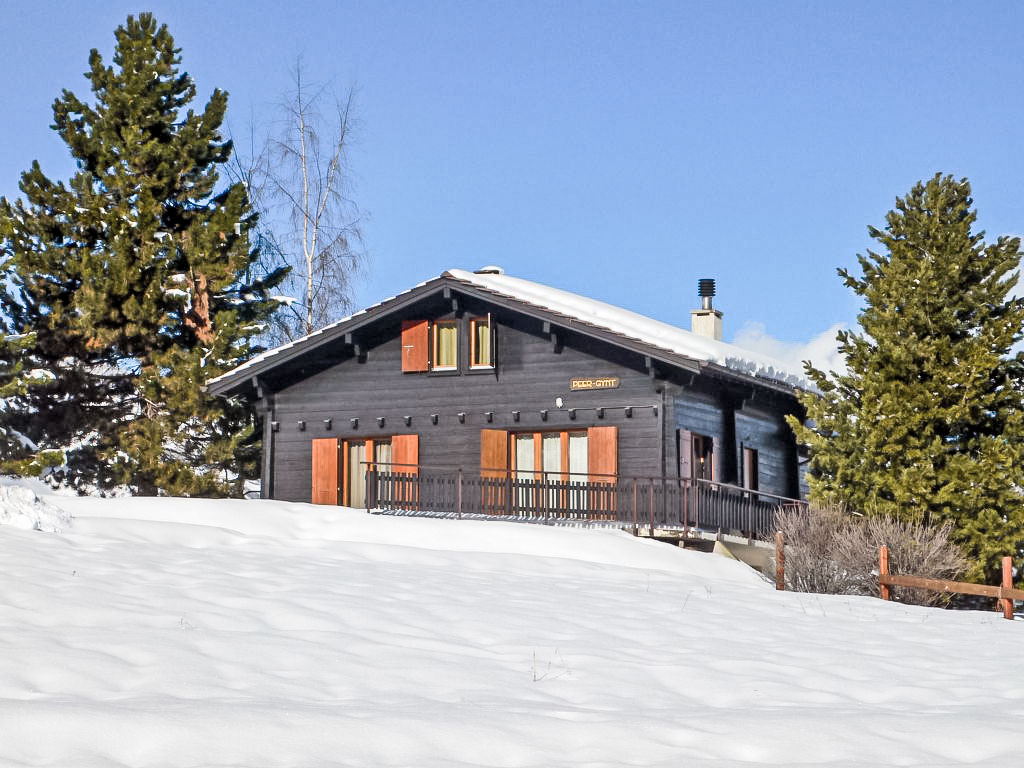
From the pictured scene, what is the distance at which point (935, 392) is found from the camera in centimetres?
2038

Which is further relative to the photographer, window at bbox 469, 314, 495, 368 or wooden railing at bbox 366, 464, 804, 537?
window at bbox 469, 314, 495, 368

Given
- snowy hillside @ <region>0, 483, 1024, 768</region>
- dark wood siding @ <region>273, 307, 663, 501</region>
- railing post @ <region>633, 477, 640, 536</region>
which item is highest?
dark wood siding @ <region>273, 307, 663, 501</region>

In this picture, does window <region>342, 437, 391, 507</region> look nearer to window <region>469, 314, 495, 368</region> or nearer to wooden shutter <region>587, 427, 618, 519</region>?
window <region>469, 314, 495, 368</region>

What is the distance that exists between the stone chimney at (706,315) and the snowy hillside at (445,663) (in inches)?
556

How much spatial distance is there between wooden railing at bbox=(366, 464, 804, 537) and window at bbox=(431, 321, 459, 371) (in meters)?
2.80

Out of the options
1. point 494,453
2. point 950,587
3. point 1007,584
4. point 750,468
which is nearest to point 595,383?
point 494,453

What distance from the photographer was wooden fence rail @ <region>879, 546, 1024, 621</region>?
56.7 feet

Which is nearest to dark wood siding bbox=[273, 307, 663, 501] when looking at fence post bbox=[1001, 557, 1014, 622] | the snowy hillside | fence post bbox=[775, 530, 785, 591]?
fence post bbox=[775, 530, 785, 591]

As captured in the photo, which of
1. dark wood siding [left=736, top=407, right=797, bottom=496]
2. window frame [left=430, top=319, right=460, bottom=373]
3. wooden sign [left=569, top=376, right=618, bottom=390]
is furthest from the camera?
dark wood siding [left=736, top=407, right=797, bottom=496]

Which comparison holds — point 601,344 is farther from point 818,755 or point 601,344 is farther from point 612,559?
point 818,755

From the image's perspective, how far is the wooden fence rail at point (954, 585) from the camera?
56.7ft

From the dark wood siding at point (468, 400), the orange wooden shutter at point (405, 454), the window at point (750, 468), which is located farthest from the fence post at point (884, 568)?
the orange wooden shutter at point (405, 454)

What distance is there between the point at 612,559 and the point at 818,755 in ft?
42.1

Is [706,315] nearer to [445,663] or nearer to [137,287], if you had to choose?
[137,287]
